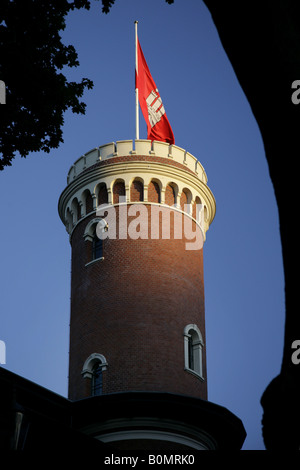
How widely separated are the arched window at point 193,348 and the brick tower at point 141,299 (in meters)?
0.04

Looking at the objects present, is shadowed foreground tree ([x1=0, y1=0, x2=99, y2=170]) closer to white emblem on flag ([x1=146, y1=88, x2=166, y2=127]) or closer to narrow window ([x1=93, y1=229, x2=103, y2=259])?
narrow window ([x1=93, y1=229, x2=103, y2=259])

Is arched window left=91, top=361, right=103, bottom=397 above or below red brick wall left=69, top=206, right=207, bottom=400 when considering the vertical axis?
below

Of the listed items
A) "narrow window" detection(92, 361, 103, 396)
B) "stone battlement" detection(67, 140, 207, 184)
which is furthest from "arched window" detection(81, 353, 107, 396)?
"stone battlement" detection(67, 140, 207, 184)

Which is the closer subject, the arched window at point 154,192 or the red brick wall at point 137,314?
the red brick wall at point 137,314

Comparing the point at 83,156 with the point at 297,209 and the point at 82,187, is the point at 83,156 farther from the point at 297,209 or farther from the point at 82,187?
the point at 297,209

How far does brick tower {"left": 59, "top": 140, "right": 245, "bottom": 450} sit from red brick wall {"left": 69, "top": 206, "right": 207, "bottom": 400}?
0.04 meters

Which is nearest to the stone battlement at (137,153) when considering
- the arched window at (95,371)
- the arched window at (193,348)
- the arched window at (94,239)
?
the arched window at (94,239)

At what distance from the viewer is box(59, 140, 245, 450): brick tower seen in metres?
25.8

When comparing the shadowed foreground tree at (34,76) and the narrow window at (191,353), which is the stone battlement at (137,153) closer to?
the narrow window at (191,353)

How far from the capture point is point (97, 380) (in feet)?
91.1

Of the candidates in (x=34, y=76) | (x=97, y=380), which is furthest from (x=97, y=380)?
(x=34, y=76)

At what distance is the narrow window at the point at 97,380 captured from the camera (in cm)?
2750

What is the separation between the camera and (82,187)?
104 ft
